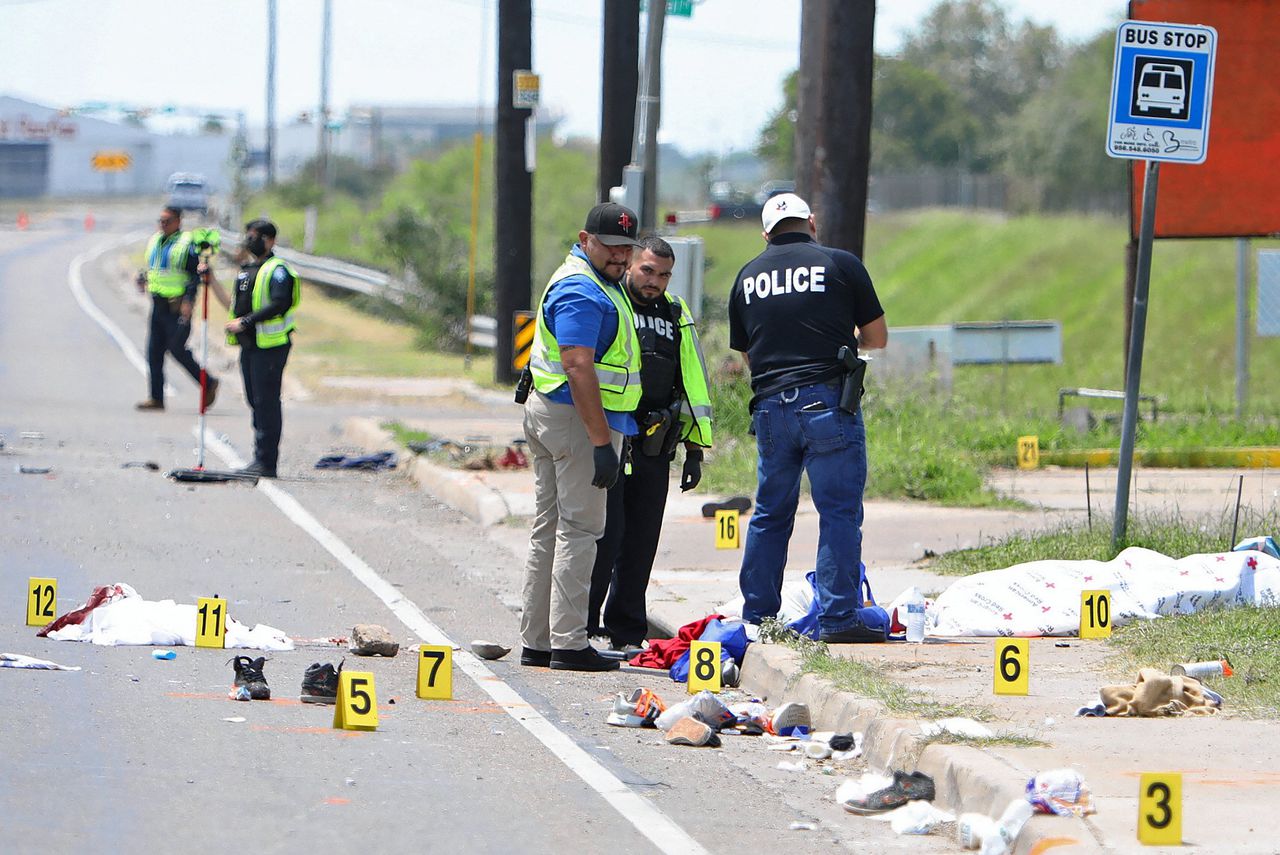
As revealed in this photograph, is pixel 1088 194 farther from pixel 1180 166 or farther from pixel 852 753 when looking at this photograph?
pixel 852 753

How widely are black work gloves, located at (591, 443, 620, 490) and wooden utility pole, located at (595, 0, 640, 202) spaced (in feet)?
38.5

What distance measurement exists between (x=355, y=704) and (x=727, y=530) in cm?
463

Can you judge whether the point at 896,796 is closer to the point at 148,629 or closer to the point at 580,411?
the point at 580,411

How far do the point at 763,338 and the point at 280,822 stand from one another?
12.2 ft

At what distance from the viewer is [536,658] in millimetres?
8508

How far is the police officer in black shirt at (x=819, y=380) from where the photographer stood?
8.38 m

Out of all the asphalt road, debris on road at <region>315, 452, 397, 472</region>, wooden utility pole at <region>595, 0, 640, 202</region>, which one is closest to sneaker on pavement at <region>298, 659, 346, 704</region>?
the asphalt road

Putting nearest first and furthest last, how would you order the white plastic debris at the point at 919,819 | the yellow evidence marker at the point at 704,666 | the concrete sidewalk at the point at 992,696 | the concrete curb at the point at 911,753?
the concrete curb at the point at 911,753 < the concrete sidewalk at the point at 992,696 < the white plastic debris at the point at 919,819 < the yellow evidence marker at the point at 704,666

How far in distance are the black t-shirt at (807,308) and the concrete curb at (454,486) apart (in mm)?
4871

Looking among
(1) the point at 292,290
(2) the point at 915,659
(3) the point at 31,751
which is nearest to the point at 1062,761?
(2) the point at 915,659

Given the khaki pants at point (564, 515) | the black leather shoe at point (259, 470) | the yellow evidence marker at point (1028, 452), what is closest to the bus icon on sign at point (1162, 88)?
the khaki pants at point (564, 515)

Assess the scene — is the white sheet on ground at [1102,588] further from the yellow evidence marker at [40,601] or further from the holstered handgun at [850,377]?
the yellow evidence marker at [40,601]

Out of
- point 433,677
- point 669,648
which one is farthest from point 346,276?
point 433,677

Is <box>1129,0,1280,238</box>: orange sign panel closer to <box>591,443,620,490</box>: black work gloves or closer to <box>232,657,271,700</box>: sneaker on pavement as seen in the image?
<box>591,443,620,490</box>: black work gloves
